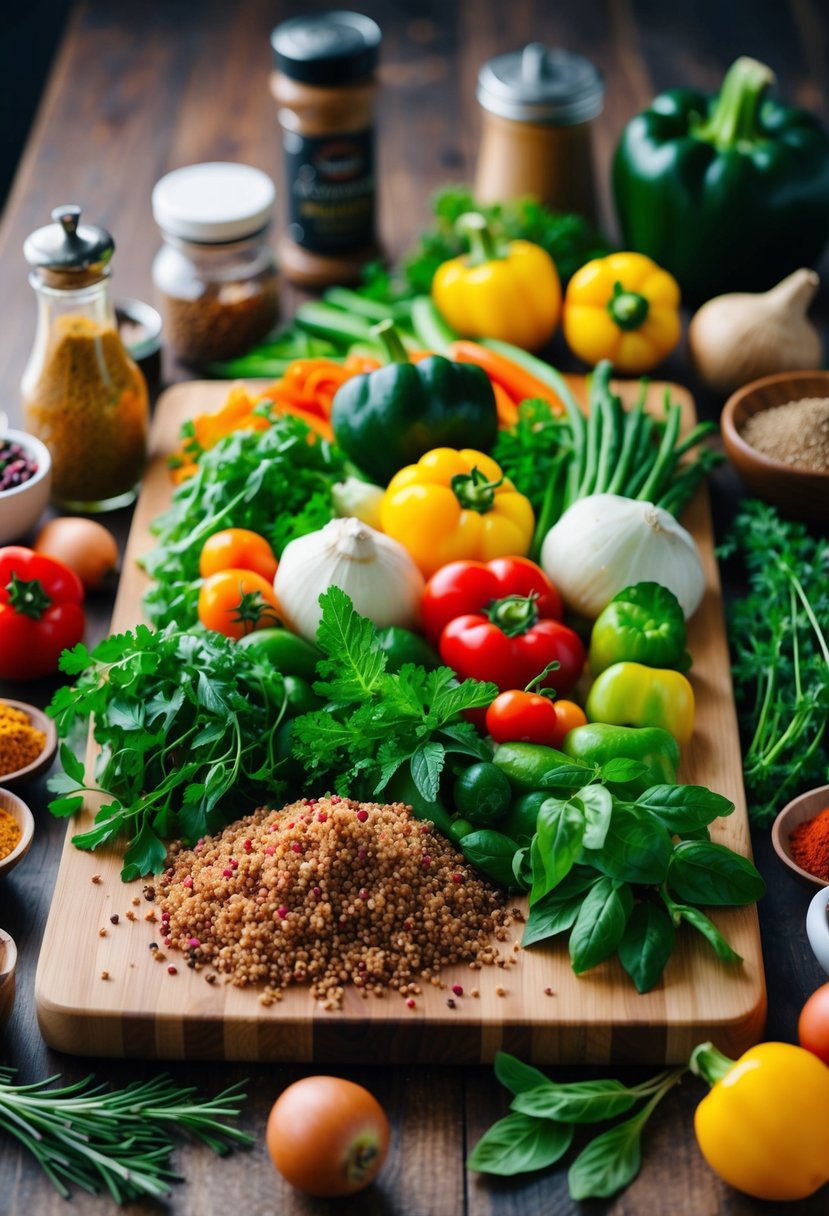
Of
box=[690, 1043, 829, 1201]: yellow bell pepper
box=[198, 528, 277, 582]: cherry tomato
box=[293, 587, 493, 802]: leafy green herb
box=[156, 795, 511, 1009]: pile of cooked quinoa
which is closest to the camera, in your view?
box=[690, 1043, 829, 1201]: yellow bell pepper

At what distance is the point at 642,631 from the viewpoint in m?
1.81

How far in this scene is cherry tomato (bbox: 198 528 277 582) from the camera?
194 centimetres

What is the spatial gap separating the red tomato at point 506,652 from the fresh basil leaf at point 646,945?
1.22 ft

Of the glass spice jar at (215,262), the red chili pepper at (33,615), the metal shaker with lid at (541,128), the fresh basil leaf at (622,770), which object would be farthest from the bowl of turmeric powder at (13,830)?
the metal shaker with lid at (541,128)

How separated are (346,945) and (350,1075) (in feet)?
0.43

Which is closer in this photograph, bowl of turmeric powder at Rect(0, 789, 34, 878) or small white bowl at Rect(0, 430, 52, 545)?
bowl of turmeric powder at Rect(0, 789, 34, 878)

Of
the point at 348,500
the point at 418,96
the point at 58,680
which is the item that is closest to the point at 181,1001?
the point at 58,680

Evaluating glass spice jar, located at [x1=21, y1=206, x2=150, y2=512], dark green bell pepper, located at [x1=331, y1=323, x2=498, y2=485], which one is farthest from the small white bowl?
dark green bell pepper, located at [x1=331, y1=323, x2=498, y2=485]

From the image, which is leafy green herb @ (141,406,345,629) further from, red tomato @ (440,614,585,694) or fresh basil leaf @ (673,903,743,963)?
fresh basil leaf @ (673,903,743,963)

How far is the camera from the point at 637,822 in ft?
4.87

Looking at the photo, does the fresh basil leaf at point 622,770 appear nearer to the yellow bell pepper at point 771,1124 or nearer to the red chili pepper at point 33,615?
the yellow bell pepper at point 771,1124

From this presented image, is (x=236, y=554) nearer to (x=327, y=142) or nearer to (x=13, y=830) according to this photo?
(x=13, y=830)

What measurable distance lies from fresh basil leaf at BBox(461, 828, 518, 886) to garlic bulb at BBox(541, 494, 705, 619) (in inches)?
18.9

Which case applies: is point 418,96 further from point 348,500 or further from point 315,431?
point 348,500
